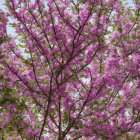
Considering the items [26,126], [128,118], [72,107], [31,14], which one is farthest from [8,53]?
[128,118]

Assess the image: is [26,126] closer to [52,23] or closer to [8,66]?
[8,66]

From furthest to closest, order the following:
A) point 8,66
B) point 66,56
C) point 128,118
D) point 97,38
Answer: point 128,118 < point 66,56 < point 97,38 < point 8,66

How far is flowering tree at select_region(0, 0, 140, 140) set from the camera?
5105 millimetres

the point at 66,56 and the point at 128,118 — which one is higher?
the point at 66,56

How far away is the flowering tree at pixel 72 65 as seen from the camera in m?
5.11

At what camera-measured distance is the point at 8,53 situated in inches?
206

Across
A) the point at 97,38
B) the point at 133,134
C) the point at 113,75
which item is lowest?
the point at 133,134

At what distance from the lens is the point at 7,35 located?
17.6 ft

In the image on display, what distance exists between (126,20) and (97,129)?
11.6 feet

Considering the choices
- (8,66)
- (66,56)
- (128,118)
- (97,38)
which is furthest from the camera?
(128,118)

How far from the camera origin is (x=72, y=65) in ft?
18.3

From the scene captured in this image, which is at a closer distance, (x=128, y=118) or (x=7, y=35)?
(x=7, y=35)

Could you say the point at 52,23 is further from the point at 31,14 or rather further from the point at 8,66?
the point at 8,66

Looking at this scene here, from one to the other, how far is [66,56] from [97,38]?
110 cm
